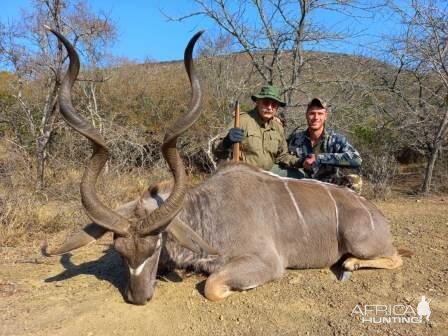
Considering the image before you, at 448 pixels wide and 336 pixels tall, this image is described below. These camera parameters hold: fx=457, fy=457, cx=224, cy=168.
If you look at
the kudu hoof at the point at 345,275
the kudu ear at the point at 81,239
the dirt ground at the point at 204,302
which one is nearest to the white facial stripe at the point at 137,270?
the dirt ground at the point at 204,302

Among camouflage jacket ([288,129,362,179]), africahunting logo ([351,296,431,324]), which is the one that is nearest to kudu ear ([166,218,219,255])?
africahunting logo ([351,296,431,324])

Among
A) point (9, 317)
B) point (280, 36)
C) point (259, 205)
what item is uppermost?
point (280, 36)

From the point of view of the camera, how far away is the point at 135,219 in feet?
A: 11.2

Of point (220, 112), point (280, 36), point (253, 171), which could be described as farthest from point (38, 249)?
point (220, 112)

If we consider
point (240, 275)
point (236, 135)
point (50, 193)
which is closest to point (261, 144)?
point (236, 135)

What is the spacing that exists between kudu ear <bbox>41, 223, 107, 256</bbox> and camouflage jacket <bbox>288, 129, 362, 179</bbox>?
2.49m

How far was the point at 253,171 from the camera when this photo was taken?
13.9ft

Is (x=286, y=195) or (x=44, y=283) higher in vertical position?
(x=286, y=195)

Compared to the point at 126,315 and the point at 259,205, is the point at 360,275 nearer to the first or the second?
the point at 259,205

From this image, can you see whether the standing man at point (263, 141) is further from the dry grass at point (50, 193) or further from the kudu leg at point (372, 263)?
the dry grass at point (50, 193)

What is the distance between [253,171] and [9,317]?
2296 mm

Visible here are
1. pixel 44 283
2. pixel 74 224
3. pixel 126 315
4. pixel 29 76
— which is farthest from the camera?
pixel 29 76

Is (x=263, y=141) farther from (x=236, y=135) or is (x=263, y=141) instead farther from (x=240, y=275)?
(x=240, y=275)

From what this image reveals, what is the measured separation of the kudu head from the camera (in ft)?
10.5
